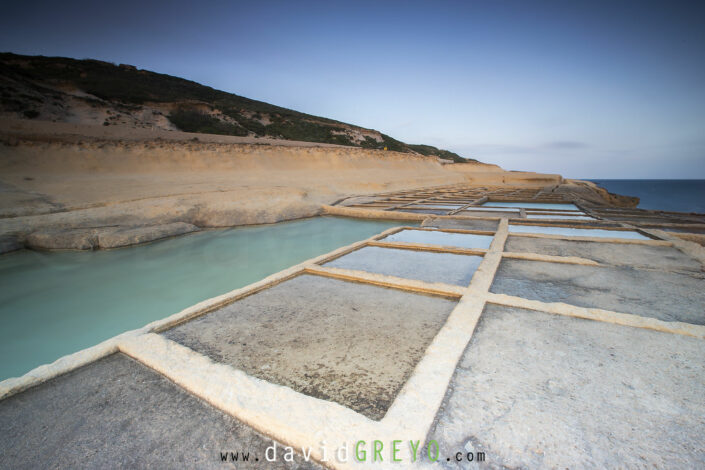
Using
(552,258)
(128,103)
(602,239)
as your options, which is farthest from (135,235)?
(128,103)

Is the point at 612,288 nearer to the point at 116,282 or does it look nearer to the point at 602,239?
the point at 602,239

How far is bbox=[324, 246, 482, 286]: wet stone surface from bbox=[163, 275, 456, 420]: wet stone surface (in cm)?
53

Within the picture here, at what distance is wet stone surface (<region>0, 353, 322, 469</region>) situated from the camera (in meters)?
1.01

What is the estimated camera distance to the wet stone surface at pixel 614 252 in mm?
2889

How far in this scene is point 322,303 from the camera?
2.21 m

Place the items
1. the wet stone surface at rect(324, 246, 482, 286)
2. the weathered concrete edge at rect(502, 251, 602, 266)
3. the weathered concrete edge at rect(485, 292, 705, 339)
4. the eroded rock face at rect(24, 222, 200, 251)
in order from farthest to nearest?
the eroded rock face at rect(24, 222, 200, 251)
the weathered concrete edge at rect(502, 251, 602, 266)
the wet stone surface at rect(324, 246, 482, 286)
the weathered concrete edge at rect(485, 292, 705, 339)

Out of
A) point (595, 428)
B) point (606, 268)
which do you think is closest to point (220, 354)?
point (595, 428)

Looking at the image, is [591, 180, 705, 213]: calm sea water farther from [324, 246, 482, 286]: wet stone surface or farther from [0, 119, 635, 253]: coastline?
[324, 246, 482, 286]: wet stone surface

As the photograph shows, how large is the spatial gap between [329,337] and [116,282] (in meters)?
3.85

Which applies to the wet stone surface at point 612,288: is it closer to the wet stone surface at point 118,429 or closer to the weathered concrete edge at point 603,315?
the weathered concrete edge at point 603,315

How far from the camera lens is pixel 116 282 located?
13.3 ft

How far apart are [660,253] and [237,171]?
14.6m

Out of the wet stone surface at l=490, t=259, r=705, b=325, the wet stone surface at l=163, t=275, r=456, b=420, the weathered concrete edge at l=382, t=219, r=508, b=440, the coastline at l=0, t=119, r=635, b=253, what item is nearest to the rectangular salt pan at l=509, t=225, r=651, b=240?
the wet stone surface at l=490, t=259, r=705, b=325

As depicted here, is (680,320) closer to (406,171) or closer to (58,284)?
(58,284)
